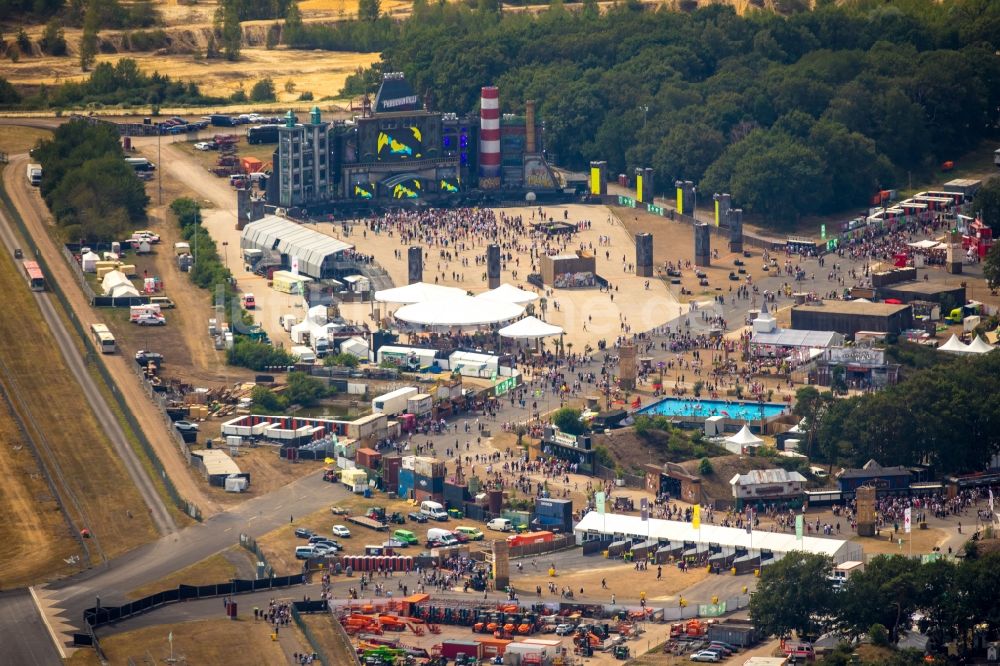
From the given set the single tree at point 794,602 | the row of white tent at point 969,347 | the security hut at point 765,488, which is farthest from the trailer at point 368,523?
the row of white tent at point 969,347

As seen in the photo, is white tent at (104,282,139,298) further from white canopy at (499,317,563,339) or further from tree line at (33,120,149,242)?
white canopy at (499,317,563,339)

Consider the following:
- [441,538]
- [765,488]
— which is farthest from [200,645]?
[765,488]

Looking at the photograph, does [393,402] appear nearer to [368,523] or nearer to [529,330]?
[529,330]

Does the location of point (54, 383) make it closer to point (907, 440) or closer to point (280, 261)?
point (280, 261)

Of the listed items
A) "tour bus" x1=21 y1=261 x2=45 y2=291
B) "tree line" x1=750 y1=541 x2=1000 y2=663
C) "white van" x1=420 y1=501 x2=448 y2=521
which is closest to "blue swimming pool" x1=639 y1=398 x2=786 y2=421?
"white van" x1=420 y1=501 x2=448 y2=521

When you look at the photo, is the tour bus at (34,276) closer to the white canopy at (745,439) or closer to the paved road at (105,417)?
the paved road at (105,417)

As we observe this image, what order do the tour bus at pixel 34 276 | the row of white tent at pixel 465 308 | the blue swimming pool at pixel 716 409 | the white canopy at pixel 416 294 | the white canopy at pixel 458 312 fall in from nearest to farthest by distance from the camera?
the blue swimming pool at pixel 716 409
the row of white tent at pixel 465 308
the white canopy at pixel 458 312
the white canopy at pixel 416 294
the tour bus at pixel 34 276

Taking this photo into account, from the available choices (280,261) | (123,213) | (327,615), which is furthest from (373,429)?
(123,213)
